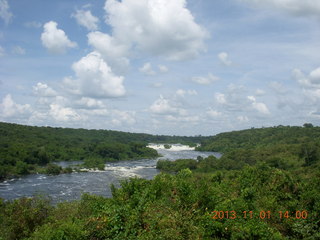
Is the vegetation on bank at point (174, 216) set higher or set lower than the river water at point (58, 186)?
higher

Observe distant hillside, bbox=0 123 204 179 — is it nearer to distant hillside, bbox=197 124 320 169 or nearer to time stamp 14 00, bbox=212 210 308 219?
distant hillside, bbox=197 124 320 169

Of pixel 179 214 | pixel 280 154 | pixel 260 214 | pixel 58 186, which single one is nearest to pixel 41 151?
pixel 58 186

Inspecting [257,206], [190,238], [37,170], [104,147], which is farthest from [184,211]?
[104,147]

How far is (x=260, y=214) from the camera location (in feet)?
42.0

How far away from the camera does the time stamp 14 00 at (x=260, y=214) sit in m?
11.5

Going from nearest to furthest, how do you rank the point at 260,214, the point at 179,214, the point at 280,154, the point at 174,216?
the point at 174,216
the point at 179,214
the point at 260,214
the point at 280,154

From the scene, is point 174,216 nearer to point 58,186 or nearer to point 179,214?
point 179,214

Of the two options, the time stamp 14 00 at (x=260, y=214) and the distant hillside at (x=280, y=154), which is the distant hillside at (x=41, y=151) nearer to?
the distant hillside at (x=280, y=154)

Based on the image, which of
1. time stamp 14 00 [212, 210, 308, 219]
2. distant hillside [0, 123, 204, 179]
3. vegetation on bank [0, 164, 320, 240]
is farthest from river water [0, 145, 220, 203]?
time stamp 14 00 [212, 210, 308, 219]

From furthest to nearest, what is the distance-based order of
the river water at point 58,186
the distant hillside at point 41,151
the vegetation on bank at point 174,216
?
the distant hillside at point 41,151
the river water at point 58,186
the vegetation on bank at point 174,216

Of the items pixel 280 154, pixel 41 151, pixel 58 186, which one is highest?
pixel 280 154

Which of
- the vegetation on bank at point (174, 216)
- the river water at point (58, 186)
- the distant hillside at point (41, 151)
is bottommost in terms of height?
the river water at point (58, 186)

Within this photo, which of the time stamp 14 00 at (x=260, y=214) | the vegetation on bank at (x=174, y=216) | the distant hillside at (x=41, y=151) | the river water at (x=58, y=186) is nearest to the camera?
the vegetation on bank at (x=174, y=216)

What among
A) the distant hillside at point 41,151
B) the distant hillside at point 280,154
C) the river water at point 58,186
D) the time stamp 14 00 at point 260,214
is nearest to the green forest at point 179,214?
the time stamp 14 00 at point 260,214
